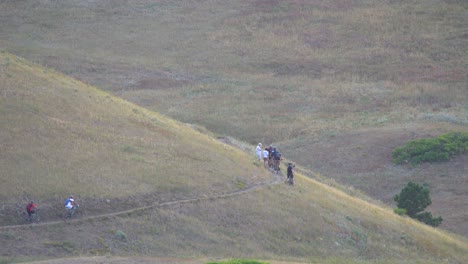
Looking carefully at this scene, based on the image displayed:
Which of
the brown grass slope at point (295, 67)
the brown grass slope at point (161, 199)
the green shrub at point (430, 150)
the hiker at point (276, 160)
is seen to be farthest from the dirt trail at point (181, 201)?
the green shrub at point (430, 150)

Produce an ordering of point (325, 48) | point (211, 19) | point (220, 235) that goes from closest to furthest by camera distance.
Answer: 1. point (220, 235)
2. point (325, 48)
3. point (211, 19)

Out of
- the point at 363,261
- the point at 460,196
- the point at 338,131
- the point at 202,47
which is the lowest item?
the point at 363,261

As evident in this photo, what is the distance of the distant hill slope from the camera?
3606 cm

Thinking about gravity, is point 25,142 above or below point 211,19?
below

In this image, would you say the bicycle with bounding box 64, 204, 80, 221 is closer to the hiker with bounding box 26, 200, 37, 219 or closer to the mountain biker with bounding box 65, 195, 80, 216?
the mountain biker with bounding box 65, 195, 80, 216

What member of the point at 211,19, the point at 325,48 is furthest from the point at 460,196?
the point at 211,19

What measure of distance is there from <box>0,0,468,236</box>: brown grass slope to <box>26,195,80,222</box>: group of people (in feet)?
82.5

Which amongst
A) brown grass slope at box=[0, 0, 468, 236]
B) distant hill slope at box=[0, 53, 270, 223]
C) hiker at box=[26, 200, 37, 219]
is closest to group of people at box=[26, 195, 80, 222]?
hiker at box=[26, 200, 37, 219]

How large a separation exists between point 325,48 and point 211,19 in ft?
52.9

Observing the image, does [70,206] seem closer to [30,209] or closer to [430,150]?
[30,209]

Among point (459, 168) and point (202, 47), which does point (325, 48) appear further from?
point (459, 168)

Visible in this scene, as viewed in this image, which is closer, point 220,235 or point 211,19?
point 220,235

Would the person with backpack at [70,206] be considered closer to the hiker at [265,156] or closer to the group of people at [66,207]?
the group of people at [66,207]

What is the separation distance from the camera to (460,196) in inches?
2178
